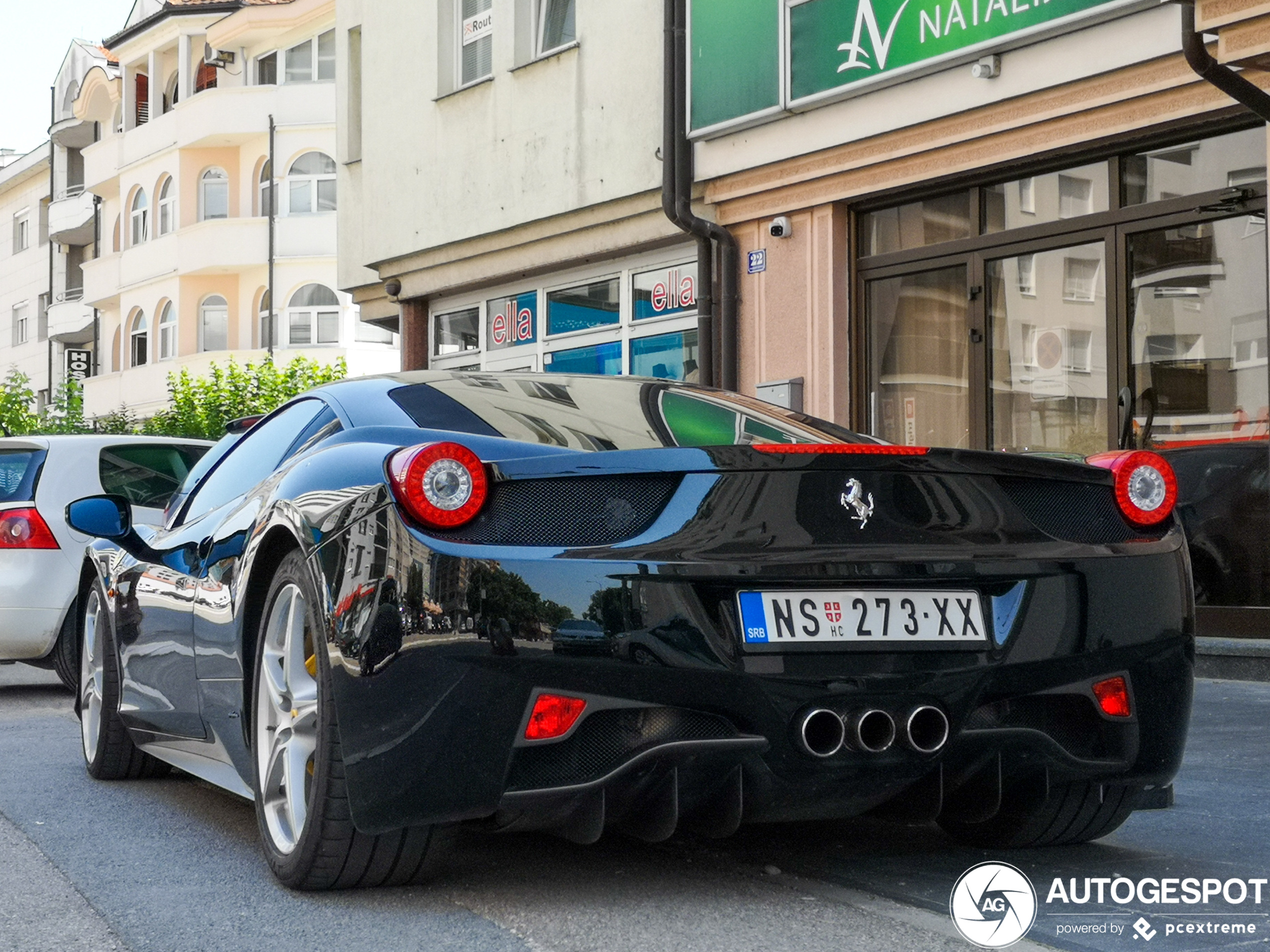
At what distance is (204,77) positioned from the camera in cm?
4147

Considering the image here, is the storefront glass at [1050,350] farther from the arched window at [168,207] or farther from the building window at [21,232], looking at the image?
the building window at [21,232]

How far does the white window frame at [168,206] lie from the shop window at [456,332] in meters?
24.7

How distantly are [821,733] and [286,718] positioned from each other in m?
1.25

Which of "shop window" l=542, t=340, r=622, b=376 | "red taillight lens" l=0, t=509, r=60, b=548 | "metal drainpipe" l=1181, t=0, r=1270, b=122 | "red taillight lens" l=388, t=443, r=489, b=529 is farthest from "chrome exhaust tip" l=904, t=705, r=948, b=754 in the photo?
"shop window" l=542, t=340, r=622, b=376

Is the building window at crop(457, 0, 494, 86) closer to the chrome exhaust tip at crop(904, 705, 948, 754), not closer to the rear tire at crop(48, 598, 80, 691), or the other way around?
the rear tire at crop(48, 598, 80, 691)

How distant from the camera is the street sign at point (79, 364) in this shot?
160ft

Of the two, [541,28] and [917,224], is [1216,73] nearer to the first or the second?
[917,224]

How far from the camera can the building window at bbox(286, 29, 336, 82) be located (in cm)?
3884

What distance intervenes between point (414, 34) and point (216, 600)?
1358cm

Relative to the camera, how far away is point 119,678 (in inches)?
218

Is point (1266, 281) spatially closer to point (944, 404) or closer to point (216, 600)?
point (944, 404)

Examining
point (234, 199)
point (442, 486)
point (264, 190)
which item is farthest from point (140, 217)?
point (442, 486)

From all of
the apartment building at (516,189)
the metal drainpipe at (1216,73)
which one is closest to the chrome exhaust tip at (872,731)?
the metal drainpipe at (1216,73)

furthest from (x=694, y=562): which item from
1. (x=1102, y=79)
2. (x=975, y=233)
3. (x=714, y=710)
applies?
(x=975, y=233)
